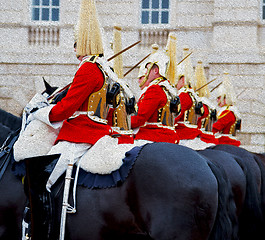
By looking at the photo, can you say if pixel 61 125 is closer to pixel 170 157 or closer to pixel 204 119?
pixel 170 157

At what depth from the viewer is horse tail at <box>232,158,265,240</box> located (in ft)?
19.1

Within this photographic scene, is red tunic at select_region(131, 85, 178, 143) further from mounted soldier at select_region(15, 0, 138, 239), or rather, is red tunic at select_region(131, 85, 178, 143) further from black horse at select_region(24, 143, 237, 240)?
black horse at select_region(24, 143, 237, 240)

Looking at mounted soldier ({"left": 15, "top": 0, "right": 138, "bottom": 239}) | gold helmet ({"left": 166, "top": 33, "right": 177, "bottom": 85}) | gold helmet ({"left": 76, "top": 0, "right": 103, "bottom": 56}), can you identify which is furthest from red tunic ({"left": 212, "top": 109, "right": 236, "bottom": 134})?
gold helmet ({"left": 76, "top": 0, "right": 103, "bottom": 56})

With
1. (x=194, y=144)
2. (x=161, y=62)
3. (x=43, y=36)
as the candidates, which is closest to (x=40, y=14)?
(x=43, y=36)

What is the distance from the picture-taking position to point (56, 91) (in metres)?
5.16

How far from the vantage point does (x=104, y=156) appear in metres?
4.46

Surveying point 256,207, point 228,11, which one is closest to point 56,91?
point 256,207

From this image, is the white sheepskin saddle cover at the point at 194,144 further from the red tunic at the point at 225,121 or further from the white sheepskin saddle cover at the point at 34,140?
the white sheepskin saddle cover at the point at 34,140

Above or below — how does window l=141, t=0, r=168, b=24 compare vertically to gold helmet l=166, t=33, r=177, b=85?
above

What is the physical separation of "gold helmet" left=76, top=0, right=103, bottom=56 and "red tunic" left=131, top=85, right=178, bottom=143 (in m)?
Result: 2.34

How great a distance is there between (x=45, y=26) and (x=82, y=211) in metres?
12.5

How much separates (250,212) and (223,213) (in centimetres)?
157

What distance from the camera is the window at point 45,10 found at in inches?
651

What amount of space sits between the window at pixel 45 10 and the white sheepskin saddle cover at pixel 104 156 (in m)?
12.5
